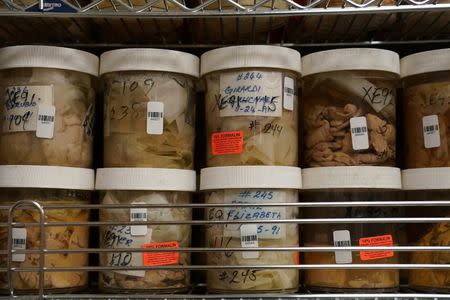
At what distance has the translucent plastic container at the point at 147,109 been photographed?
749 mm

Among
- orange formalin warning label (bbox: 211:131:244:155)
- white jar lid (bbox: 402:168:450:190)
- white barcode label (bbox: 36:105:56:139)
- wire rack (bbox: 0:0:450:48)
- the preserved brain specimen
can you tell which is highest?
wire rack (bbox: 0:0:450:48)

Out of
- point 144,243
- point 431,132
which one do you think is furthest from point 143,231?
point 431,132

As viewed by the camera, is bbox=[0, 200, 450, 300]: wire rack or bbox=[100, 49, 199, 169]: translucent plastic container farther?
bbox=[100, 49, 199, 169]: translucent plastic container

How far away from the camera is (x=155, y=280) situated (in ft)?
2.39

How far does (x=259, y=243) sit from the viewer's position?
2.37ft

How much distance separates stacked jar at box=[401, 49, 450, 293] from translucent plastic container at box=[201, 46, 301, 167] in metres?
0.18

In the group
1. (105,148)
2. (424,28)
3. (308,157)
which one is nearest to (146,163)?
(105,148)

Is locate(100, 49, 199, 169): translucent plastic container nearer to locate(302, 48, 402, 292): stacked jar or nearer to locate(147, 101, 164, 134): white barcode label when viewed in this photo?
locate(147, 101, 164, 134): white barcode label

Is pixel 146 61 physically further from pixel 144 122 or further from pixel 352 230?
pixel 352 230

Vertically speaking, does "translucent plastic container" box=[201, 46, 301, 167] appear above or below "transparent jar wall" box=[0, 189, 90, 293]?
above

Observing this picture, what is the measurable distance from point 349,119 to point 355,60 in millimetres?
92

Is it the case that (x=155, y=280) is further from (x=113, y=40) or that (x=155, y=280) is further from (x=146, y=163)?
(x=113, y=40)

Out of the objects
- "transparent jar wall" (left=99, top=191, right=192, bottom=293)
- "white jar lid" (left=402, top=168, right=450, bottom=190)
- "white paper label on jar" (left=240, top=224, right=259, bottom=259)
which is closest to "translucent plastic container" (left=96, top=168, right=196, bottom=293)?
"transparent jar wall" (left=99, top=191, right=192, bottom=293)

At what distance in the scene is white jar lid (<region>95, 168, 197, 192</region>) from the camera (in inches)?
28.9
